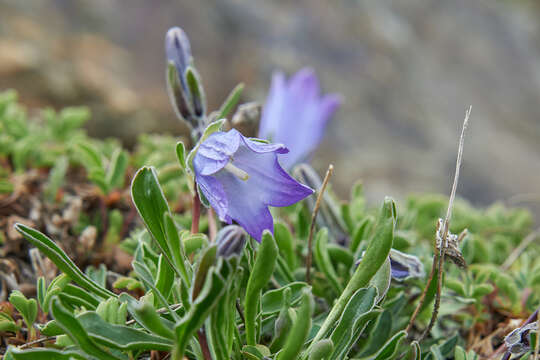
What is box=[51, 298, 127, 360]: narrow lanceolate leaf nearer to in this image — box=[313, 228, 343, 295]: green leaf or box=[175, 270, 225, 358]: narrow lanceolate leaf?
box=[175, 270, 225, 358]: narrow lanceolate leaf

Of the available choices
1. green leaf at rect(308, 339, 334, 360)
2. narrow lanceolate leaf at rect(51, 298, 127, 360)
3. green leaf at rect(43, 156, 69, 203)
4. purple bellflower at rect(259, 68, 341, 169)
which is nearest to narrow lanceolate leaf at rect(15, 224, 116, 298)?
narrow lanceolate leaf at rect(51, 298, 127, 360)

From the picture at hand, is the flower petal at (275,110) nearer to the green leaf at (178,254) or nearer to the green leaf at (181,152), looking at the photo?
the green leaf at (181,152)

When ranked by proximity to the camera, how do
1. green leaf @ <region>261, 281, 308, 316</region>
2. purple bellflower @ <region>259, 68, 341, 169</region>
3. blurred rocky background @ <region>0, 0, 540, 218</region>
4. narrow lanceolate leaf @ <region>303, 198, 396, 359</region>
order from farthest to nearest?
blurred rocky background @ <region>0, 0, 540, 218</region> < purple bellflower @ <region>259, 68, 341, 169</region> < green leaf @ <region>261, 281, 308, 316</region> < narrow lanceolate leaf @ <region>303, 198, 396, 359</region>

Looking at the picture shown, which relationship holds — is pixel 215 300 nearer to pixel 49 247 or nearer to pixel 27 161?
pixel 49 247

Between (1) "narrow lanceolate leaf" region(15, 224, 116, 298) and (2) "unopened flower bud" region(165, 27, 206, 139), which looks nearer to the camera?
(1) "narrow lanceolate leaf" region(15, 224, 116, 298)

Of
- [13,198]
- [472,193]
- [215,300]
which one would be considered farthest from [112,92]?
[215,300]

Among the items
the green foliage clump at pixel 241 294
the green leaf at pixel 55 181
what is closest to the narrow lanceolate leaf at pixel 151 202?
the green foliage clump at pixel 241 294

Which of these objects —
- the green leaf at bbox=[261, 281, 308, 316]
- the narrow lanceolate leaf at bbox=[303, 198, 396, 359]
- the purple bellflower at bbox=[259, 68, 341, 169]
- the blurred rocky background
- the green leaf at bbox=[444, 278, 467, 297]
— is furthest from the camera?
the blurred rocky background
